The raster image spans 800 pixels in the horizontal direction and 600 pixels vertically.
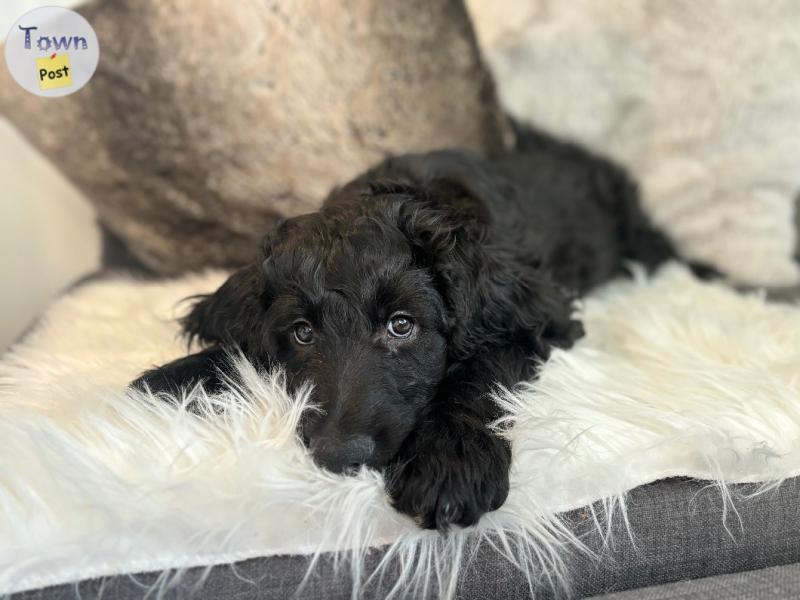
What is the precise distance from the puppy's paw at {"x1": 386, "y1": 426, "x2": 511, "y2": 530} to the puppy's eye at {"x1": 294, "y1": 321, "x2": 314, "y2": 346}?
0.35 meters

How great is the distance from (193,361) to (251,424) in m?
0.32

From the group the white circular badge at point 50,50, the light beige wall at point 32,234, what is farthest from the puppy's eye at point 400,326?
the light beige wall at point 32,234

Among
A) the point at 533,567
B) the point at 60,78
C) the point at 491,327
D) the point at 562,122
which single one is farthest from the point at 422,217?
the point at 562,122

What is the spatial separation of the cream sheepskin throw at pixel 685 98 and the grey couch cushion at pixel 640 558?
4.50ft

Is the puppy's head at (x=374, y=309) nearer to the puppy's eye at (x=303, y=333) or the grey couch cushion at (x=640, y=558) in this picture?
the puppy's eye at (x=303, y=333)

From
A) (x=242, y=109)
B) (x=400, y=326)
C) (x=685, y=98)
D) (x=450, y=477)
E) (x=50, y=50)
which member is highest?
(x=50, y=50)

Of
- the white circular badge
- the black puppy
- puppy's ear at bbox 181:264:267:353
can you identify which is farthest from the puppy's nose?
the white circular badge

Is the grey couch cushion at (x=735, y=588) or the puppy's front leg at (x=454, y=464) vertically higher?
the puppy's front leg at (x=454, y=464)

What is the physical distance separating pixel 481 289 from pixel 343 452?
1.75 ft

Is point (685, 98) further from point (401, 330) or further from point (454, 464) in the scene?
point (454, 464)

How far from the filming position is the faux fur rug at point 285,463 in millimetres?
1134

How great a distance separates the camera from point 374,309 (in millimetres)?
1449

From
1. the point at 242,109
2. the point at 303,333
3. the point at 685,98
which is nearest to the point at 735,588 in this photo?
the point at 303,333

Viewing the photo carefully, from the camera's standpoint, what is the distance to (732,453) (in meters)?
1.32
